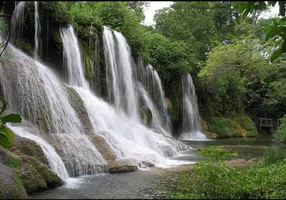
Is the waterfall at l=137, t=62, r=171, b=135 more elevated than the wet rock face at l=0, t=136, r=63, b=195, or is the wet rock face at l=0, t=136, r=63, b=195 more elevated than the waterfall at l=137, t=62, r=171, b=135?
the waterfall at l=137, t=62, r=171, b=135

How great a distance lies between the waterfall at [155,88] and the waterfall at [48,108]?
34.2 ft

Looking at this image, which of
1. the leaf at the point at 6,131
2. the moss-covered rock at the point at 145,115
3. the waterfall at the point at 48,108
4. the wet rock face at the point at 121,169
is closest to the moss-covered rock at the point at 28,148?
the waterfall at the point at 48,108

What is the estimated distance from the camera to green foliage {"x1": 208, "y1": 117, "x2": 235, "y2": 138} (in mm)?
28356

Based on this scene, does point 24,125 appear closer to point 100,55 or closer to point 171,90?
point 100,55

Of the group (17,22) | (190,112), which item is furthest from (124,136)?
(190,112)

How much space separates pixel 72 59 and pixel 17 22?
9.40 feet

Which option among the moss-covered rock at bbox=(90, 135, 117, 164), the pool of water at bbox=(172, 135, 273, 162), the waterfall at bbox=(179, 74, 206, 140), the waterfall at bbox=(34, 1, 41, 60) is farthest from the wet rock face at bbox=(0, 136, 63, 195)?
the waterfall at bbox=(179, 74, 206, 140)

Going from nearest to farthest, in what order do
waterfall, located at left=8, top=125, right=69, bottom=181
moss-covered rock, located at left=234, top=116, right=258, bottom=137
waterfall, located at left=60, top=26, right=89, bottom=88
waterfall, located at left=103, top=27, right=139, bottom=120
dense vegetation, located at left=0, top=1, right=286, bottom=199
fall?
dense vegetation, located at left=0, top=1, right=286, bottom=199
waterfall, located at left=8, top=125, right=69, bottom=181
waterfall, located at left=60, top=26, right=89, bottom=88
waterfall, located at left=103, top=27, right=139, bottom=120
moss-covered rock, located at left=234, top=116, right=258, bottom=137

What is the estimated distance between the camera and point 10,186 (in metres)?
6.76

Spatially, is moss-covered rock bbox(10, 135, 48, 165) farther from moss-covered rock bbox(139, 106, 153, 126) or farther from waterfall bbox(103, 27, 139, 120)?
moss-covered rock bbox(139, 106, 153, 126)

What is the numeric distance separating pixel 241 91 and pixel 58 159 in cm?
2602

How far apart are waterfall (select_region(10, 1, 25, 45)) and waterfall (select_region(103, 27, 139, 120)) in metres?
5.30

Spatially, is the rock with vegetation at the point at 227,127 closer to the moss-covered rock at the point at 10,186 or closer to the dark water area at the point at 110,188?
the dark water area at the point at 110,188

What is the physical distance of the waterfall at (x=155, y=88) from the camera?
2350cm
